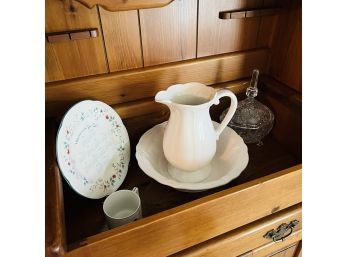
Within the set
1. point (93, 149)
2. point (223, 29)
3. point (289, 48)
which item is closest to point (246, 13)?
point (223, 29)

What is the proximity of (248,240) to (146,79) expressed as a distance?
0.46 meters

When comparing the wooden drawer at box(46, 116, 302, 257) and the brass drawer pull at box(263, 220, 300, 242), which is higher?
the wooden drawer at box(46, 116, 302, 257)

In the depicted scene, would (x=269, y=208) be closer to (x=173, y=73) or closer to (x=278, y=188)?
(x=278, y=188)

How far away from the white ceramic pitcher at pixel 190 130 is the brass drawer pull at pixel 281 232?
22 cm

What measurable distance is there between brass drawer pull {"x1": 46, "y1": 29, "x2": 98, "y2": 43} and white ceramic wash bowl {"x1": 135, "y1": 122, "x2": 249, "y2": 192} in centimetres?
27

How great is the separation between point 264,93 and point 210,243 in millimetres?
480

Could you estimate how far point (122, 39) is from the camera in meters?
0.59

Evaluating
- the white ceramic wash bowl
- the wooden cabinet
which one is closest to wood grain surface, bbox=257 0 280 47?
the wooden cabinet

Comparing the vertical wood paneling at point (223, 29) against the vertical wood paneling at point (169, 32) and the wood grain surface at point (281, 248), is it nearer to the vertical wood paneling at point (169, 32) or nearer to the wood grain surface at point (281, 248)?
the vertical wood paneling at point (169, 32)

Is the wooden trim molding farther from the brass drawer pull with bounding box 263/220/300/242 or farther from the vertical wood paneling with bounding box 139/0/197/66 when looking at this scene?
the brass drawer pull with bounding box 263/220/300/242

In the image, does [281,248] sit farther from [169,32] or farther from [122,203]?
[169,32]

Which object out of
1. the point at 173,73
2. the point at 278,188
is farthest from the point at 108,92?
the point at 278,188

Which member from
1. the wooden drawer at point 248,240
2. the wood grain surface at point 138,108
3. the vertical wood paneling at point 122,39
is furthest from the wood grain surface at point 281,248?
the vertical wood paneling at point 122,39

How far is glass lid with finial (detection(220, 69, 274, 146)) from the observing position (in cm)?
73
